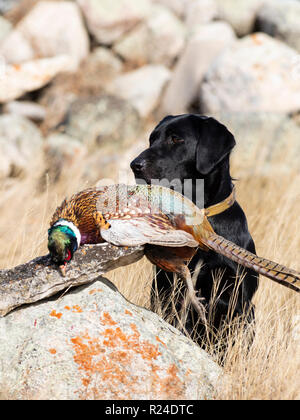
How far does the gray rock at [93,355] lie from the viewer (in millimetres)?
2184

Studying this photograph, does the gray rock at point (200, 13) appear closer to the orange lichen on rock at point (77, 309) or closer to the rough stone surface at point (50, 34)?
the rough stone surface at point (50, 34)

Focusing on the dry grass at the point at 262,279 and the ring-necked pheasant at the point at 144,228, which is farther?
the dry grass at the point at 262,279

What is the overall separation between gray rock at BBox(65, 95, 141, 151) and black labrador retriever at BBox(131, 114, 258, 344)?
24.4ft

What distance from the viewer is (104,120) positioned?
450 inches

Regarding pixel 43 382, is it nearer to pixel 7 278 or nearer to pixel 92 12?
pixel 7 278

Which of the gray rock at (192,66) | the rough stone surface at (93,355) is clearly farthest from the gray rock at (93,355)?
the gray rock at (192,66)

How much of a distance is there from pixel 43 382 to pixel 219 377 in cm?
79

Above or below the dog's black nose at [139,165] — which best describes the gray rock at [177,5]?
above

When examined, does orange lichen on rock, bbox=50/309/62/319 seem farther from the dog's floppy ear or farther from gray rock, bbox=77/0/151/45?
gray rock, bbox=77/0/151/45

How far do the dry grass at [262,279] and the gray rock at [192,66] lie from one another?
217 inches

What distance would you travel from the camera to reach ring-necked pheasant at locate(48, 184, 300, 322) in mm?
2234

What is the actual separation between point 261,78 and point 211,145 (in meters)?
7.00

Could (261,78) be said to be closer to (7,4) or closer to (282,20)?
(282,20)

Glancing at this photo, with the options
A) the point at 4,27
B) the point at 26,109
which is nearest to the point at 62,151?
the point at 26,109
